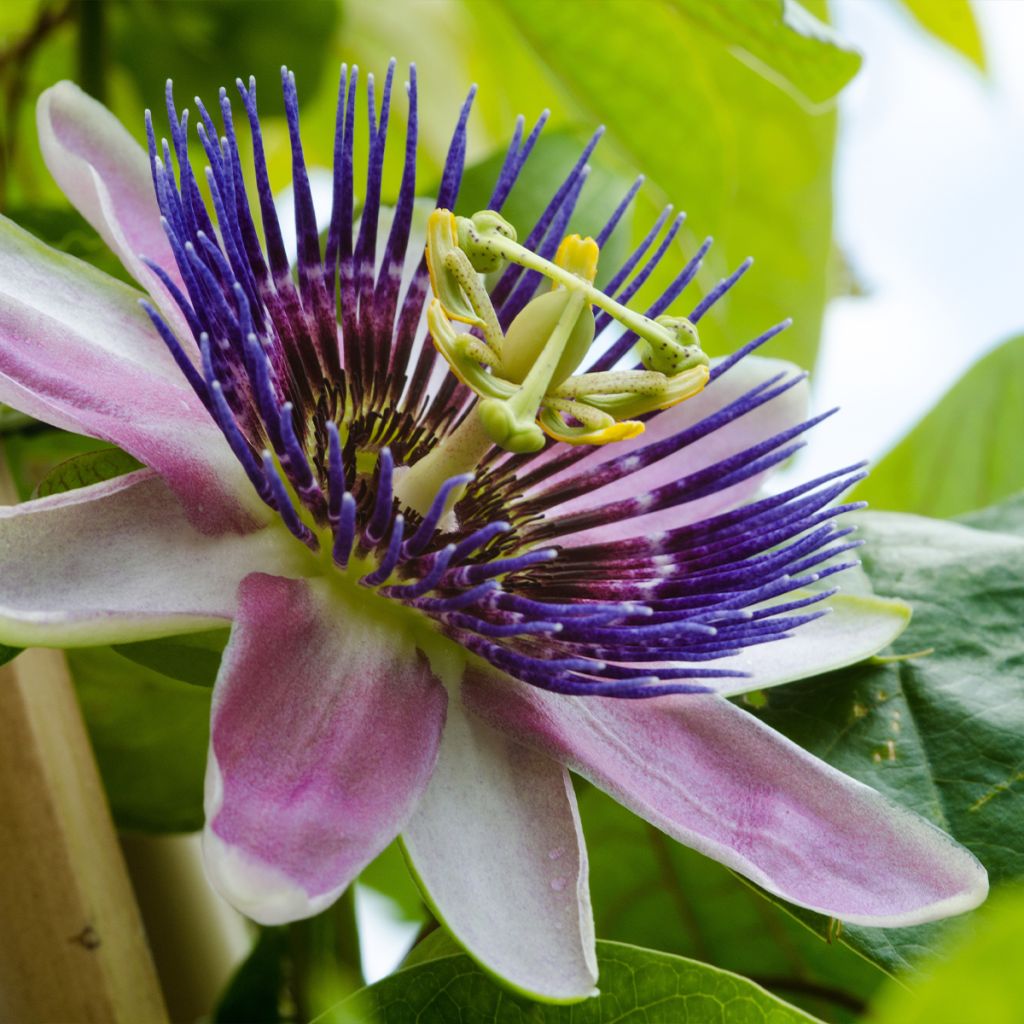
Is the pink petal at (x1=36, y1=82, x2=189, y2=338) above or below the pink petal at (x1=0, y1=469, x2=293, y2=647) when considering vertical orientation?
above

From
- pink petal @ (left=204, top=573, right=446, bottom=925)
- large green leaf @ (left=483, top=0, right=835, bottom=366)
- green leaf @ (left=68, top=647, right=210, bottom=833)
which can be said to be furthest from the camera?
large green leaf @ (left=483, top=0, right=835, bottom=366)

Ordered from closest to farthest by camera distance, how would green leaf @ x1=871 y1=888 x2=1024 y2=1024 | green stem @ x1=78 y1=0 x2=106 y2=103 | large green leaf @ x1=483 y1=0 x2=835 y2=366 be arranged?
green leaf @ x1=871 y1=888 x2=1024 y2=1024, large green leaf @ x1=483 y1=0 x2=835 y2=366, green stem @ x1=78 y1=0 x2=106 y2=103

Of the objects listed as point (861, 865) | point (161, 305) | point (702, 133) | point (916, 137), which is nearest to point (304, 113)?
point (702, 133)

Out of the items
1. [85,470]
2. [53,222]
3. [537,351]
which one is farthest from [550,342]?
[53,222]

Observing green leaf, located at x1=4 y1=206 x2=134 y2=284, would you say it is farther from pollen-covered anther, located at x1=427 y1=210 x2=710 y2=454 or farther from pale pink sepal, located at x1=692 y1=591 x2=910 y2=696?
pale pink sepal, located at x1=692 y1=591 x2=910 y2=696

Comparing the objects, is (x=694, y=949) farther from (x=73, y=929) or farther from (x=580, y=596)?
(x=73, y=929)

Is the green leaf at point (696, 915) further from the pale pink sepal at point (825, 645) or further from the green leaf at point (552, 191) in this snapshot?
the green leaf at point (552, 191)

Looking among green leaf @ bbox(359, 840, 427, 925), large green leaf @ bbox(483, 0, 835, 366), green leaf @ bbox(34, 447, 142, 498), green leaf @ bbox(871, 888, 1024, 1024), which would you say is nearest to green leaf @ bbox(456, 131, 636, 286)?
large green leaf @ bbox(483, 0, 835, 366)

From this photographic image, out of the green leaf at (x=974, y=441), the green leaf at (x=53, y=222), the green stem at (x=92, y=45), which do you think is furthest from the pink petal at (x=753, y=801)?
the green stem at (x=92, y=45)
